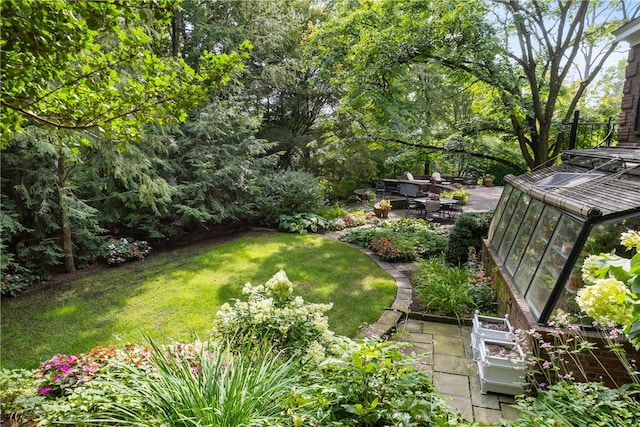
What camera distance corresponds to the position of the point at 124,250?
7.71 meters

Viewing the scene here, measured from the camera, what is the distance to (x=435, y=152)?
30.4 feet

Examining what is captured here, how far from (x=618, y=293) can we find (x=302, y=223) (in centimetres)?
902

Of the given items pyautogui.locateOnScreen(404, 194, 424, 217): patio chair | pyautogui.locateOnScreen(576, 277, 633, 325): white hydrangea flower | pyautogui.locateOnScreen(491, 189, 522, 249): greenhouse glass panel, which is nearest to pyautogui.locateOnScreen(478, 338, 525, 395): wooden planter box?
pyautogui.locateOnScreen(576, 277, 633, 325): white hydrangea flower

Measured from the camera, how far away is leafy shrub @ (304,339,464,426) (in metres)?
1.90

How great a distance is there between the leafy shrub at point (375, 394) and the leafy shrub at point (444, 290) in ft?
10.3

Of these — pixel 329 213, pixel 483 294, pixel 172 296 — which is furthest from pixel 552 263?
pixel 329 213

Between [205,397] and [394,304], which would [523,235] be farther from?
[205,397]

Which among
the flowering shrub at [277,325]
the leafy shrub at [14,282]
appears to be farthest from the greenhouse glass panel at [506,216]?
the leafy shrub at [14,282]

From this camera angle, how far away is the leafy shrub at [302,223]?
10.3m

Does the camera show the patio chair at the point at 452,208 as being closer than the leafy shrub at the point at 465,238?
No

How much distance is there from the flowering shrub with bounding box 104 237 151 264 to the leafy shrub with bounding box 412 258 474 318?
21.0 feet

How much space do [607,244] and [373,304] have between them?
10.8ft

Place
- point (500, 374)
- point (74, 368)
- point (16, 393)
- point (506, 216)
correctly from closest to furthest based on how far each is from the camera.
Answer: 1. point (16, 393)
2. point (74, 368)
3. point (500, 374)
4. point (506, 216)

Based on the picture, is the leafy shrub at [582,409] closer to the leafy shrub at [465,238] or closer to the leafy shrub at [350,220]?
the leafy shrub at [465,238]
